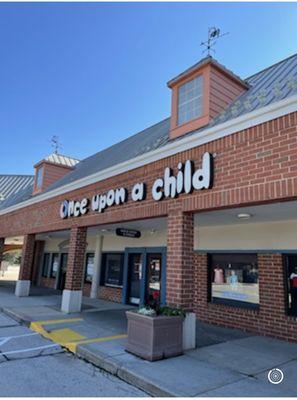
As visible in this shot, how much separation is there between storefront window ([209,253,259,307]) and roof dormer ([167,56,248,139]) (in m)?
4.19

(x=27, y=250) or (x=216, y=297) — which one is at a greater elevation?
(x=27, y=250)

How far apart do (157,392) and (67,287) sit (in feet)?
23.6

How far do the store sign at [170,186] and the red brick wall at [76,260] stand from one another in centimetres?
139

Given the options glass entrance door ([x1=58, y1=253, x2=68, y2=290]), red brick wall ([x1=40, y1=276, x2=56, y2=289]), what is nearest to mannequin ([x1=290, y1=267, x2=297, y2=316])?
glass entrance door ([x1=58, y1=253, x2=68, y2=290])

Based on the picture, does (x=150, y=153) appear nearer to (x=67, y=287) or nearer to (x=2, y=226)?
(x=67, y=287)

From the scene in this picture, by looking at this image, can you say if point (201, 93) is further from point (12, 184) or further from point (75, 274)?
point (12, 184)

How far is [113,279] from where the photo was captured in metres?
15.0

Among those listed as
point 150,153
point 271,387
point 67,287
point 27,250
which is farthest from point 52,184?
point 271,387

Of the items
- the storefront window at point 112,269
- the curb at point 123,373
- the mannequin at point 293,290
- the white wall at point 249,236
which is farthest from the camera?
the storefront window at point 112,269

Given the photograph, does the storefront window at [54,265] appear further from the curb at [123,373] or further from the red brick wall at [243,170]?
the curb at [123,373]

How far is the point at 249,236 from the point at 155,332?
185 inches

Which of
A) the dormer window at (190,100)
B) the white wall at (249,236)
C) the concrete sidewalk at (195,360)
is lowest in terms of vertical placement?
→ the concrete sidewalk at (195,360)

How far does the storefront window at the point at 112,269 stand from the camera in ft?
48.2

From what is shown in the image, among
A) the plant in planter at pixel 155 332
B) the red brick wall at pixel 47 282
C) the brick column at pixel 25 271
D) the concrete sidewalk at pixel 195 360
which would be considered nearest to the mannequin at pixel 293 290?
the concrete sidewalk at pixel 195 360
